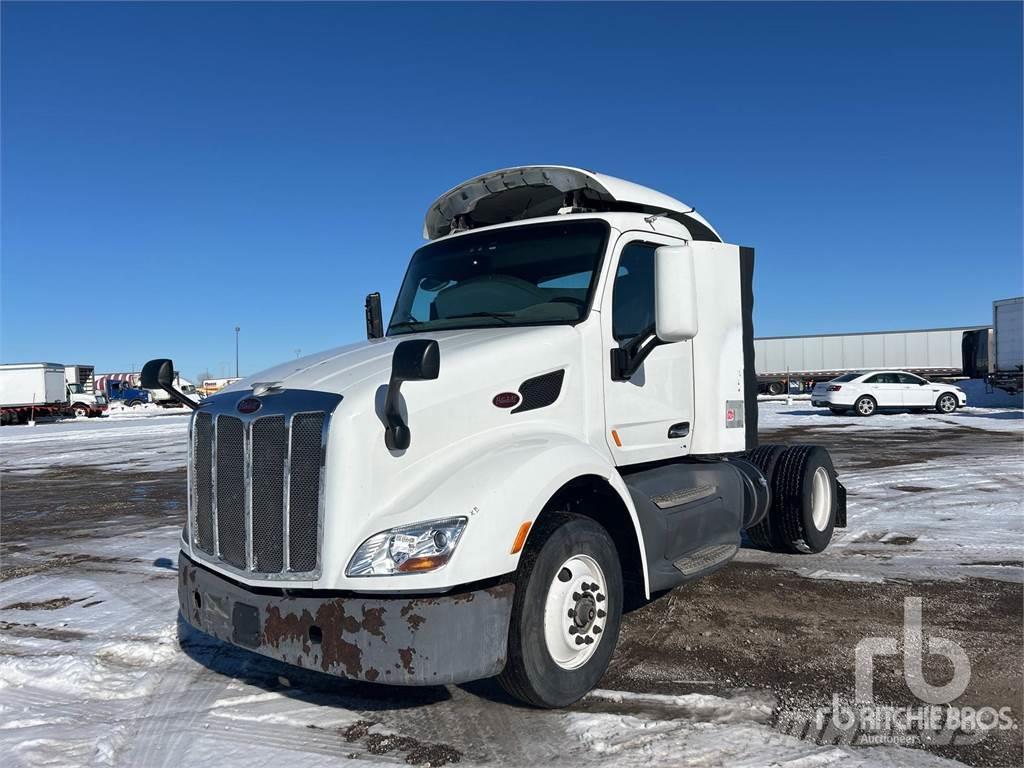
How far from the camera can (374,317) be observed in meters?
5.91

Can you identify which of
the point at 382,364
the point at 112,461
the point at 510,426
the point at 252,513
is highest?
the point at 382,364

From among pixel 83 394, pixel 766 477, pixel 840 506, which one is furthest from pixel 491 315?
pixel 83 394

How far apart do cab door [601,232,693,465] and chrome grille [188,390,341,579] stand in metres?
1.75

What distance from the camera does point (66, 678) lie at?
414 cm

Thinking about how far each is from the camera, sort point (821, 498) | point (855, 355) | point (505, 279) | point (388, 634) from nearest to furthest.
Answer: point (388, 634)
point (505, 279)
point (821, 498)
point (855, 355)

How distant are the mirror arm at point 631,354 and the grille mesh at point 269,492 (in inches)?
75.4

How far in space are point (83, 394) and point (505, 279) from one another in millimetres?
47900

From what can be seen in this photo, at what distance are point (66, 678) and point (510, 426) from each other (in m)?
2.83

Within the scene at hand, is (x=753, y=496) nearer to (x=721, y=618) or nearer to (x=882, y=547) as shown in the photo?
(x=721, y=618)

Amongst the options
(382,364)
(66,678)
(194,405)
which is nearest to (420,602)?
(382,364)

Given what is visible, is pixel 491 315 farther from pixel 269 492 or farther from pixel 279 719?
pixel 279 719

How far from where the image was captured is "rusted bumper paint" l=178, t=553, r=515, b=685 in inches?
121

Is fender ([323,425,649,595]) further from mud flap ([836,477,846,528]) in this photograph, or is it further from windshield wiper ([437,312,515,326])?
mud flap ([836,477,846,528])

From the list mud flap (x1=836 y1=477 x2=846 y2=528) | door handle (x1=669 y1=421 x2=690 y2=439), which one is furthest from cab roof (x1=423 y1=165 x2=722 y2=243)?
mud flap (x1=836 y1=477 x2=846 y2=528)
